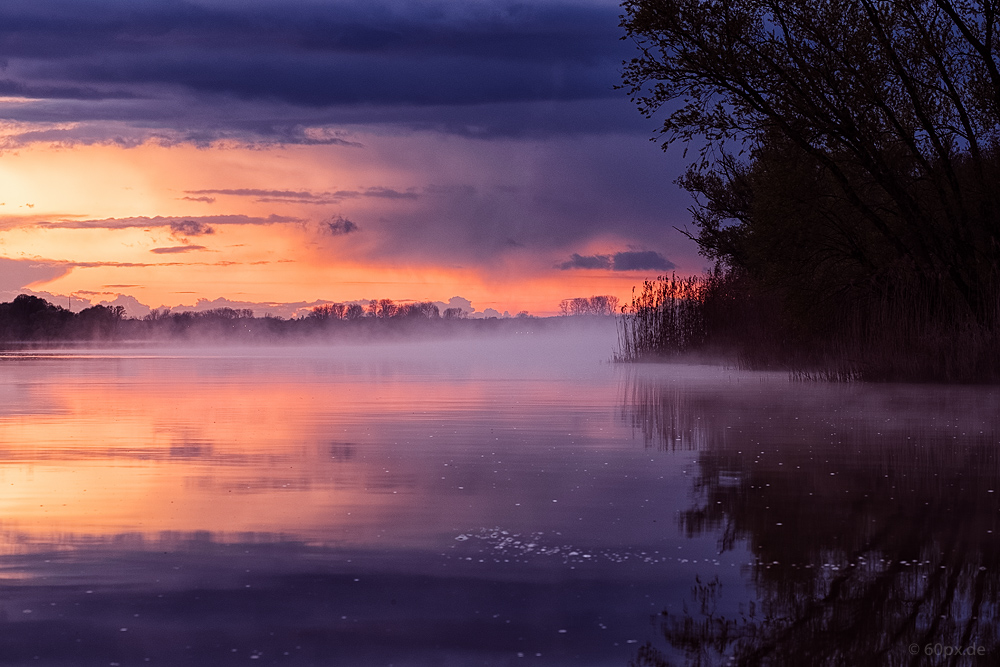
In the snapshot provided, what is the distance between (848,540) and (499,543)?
1972mm

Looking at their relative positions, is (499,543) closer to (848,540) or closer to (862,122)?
(848,540)

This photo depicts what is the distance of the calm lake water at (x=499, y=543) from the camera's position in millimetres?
4875

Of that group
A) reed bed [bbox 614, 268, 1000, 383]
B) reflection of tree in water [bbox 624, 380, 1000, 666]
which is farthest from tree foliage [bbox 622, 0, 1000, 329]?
reflection of tree in water [bbox 624, 380, 1000, 666]

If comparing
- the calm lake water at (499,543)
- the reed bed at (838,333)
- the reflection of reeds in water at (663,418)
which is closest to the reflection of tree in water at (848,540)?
the calm lake water at (499,543)

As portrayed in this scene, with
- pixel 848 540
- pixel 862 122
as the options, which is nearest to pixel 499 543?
pixel 848 540

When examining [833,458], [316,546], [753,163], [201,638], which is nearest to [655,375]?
[753,163]

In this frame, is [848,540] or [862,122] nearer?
[848,540]

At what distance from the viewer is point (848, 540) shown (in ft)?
23.4

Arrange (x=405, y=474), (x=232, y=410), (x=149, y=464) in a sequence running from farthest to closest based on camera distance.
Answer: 1. (x=232, y=410)
2. (x=149, y=464)
3. (x=405, y=474)

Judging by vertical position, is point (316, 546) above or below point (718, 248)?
below

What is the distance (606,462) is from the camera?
37.5 ft

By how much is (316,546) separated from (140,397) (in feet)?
52.8

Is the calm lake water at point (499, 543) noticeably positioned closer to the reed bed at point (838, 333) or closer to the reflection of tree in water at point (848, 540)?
the reflection of tree in water at point (848, 540)

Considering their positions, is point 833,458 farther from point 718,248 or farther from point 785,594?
point 718,248
